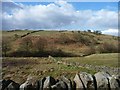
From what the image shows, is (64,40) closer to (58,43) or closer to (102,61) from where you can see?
(58,43)

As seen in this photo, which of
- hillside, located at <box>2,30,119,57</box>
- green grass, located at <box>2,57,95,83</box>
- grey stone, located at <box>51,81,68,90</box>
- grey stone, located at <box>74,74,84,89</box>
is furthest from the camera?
hillside, located at <box>2,30,119,57</box>

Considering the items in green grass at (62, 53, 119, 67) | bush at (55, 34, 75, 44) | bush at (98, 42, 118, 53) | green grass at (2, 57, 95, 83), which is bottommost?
green grass at (2, 57, 95, 83)

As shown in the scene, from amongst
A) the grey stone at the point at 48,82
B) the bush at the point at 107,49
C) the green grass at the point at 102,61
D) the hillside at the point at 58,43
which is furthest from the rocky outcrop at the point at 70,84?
the bush at the point at 107,49

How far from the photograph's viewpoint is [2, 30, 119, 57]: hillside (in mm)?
65312

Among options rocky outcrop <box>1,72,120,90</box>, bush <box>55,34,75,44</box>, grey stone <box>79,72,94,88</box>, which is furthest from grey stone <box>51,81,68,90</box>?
bush <box>55,34,75,44</box>

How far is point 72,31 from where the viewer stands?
97.7 m

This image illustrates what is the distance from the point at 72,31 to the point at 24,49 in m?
34.9

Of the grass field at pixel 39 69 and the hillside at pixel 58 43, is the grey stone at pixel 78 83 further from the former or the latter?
the hillside at pixel 58 43

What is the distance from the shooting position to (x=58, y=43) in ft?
276

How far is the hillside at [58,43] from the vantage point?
65.3m

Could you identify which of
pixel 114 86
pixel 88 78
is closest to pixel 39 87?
pixel 88 78

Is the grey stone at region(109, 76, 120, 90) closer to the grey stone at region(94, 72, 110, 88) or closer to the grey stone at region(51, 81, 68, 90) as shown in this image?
the grey stone at region(94, 72, 110, 88)

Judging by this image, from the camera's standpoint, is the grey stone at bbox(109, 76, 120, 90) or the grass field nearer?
the grey stone at bbox(109, 76, 120, 90)

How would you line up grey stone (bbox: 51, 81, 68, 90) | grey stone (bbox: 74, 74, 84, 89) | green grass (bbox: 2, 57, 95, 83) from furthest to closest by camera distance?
green grass (bbox: 2, 57, 95, 83) < grey stone (bbox: 74, 74, 84, 89) < grey stone (bbox: 51, 81, 68, 90)
